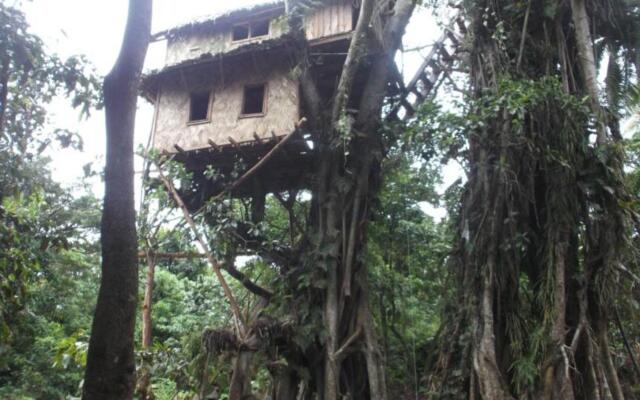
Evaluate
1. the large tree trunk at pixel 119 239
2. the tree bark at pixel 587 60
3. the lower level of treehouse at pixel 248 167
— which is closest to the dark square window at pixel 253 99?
the lower level of treehouse at pixel 248 167

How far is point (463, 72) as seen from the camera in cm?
816

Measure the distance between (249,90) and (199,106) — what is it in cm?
106

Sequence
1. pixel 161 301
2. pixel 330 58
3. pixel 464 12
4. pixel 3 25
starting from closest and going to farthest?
1. pixel 3 25
2. pixel 464 12
3. pixel 330 58
4. pixel 161 301

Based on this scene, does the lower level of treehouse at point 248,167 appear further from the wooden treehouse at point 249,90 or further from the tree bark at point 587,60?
the tree bark at point 587,60

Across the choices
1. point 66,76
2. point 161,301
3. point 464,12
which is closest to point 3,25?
point 66,76

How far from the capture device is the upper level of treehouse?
907 centimetres

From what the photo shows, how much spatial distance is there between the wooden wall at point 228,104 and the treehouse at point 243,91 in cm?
2

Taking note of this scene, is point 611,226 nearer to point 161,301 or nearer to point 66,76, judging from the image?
point 66,76

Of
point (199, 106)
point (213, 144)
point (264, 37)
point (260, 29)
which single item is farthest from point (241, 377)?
point (260, 29)

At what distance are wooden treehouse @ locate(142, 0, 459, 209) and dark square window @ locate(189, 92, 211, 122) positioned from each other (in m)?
0.02

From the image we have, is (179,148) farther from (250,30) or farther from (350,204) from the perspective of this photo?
(350,204)

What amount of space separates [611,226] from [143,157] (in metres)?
6.74

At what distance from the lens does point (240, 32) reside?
33.9 feet

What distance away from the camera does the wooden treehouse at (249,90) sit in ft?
29.6
